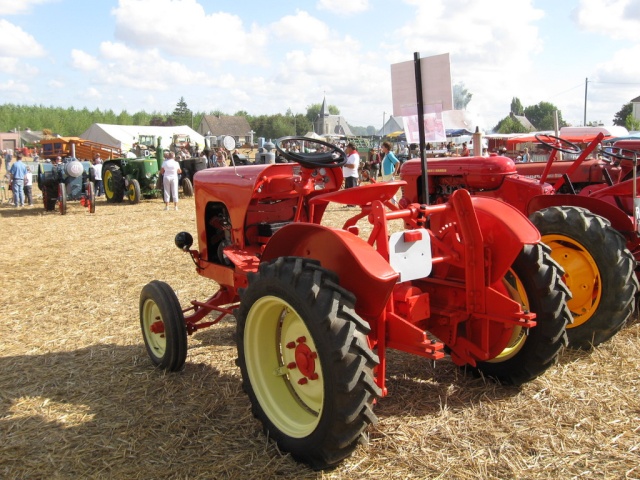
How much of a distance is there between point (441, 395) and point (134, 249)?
6505mm

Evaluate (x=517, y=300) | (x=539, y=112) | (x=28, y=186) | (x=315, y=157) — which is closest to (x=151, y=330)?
(x=315, y=157)

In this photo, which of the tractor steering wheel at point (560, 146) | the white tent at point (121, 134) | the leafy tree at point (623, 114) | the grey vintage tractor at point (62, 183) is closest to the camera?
the tractor steering wheel at point (560, 146)

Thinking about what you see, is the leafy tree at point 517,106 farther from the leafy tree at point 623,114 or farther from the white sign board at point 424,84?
the white sign board at point 424,84

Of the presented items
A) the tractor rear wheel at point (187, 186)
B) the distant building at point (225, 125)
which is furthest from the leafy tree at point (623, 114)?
the tractor rear wheel at point (187, 186)

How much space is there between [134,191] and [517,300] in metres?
14.0

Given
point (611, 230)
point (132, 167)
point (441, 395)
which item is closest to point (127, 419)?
point (441, 395)

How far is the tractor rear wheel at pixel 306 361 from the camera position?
2234 millimetres

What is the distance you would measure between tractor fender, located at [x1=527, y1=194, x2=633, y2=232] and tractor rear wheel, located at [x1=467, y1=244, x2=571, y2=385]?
148cm

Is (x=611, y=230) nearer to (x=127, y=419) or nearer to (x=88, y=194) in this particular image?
(x=127, y=419)

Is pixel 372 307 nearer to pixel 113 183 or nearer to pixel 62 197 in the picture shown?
pixel 62 197

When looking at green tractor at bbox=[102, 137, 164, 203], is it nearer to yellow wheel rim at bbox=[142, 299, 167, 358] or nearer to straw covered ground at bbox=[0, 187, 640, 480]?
straw covered ground at bbox=[0, 187, 640, 480]

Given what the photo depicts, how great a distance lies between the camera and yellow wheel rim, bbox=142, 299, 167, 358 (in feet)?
12.8

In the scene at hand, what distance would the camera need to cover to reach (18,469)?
269 cm

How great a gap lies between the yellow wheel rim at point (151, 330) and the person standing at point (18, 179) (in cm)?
1281
